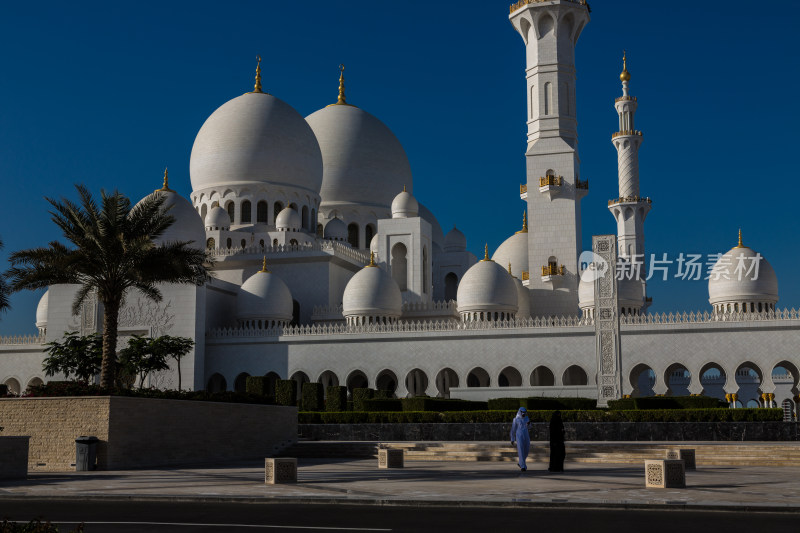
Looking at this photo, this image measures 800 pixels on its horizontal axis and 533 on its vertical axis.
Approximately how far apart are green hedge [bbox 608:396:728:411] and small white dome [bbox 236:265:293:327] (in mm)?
17916

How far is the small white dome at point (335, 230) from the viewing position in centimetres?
4959

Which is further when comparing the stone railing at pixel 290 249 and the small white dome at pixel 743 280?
the stone railing at pixel 290 249

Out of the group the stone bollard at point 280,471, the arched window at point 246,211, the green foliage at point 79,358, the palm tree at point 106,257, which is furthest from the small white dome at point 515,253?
the stone bollard at point 280,471

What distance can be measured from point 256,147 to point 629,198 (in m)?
20.1

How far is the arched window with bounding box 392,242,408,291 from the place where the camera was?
45656 mm

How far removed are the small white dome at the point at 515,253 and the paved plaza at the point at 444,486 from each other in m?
28.4

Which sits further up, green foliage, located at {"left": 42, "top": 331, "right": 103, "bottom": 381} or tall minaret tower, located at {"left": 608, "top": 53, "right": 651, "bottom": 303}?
tall minaret tower, located at {"left": 608, "top": 53, "right": 651, "bottom": 303}

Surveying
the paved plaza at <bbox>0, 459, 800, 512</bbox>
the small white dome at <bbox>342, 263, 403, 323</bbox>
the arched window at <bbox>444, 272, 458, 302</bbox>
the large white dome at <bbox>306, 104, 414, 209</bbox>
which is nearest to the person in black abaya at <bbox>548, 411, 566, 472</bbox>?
the paved plaza at <bbox>0, 459, 800, 512</bbox>

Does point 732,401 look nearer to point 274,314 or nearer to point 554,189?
point 554,189

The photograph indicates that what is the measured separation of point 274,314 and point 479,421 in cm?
1709

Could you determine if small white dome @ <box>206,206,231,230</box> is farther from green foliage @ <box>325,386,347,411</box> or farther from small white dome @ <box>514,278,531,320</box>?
green foliage @ <box>325,386,347,411</box>

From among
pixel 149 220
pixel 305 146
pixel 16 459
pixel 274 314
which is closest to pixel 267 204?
pixel 305 146

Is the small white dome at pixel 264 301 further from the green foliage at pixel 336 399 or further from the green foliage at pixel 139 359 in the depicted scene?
the green foliage at pixel 336 399

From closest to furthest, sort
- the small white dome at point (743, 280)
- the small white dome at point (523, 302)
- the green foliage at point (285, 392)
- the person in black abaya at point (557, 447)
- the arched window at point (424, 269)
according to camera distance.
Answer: the person in black abaya at point (557, 447) → the green foliage at point (285, 392) → the small white dome at point (743, 280) → the small white dome at point (523, 302) → the arched window at point (424, 269)
